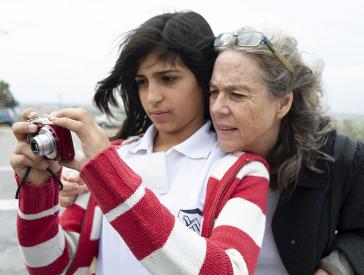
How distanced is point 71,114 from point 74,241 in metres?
0.59

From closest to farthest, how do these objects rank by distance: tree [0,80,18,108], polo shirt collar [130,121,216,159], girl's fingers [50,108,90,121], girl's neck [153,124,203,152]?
girl's fingers [50,108,90,121] → polo shirt collar [130,121,216,159] → girl's neck [153,124,203,152] → tree [0,80,18,108]

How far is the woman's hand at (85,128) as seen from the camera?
3.03ft

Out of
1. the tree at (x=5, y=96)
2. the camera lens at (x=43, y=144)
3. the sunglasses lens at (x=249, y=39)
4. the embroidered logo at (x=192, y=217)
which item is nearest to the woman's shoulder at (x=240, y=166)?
the embroidered logo at (x=192, y=217)

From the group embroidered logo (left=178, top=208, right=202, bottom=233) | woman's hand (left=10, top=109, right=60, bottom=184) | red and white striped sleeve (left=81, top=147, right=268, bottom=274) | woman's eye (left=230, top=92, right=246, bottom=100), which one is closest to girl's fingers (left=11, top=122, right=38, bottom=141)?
woman's hand (left=10, top=109, right=60, bottom=184)

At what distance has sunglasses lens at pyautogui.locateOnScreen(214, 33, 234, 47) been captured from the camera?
129 centimetres

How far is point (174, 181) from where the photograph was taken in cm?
128

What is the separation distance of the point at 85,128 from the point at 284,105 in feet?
2.37

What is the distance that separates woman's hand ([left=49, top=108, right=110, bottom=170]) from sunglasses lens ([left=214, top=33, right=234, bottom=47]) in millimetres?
548

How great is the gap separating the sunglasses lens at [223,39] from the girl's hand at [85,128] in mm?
548

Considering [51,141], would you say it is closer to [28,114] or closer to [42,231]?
[28,114]

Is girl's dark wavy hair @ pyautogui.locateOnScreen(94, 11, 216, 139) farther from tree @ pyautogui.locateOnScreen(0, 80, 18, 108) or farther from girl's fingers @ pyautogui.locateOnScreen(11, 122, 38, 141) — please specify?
tree @ pyautogui.locateOnScreen(0, 80, 18, 108)

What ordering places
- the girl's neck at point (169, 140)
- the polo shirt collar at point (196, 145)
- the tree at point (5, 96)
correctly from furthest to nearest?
1. the tree at point (5, 96)
2. the girl's neck at point (169, 140)
3. the polo shirt collar at point (196, 145)

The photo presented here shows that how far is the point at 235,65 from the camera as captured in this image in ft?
4.01

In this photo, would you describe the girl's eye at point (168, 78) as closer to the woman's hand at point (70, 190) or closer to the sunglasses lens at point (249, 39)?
the sunglasses lens at point (249, 39)
